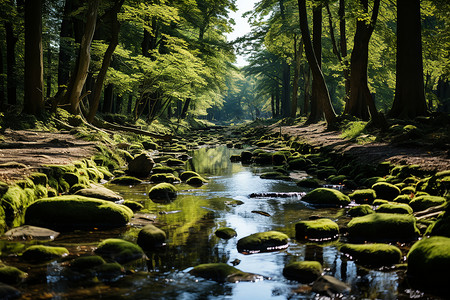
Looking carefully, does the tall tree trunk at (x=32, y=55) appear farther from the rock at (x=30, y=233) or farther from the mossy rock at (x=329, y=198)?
the mossy rock at (x=329, y=198)

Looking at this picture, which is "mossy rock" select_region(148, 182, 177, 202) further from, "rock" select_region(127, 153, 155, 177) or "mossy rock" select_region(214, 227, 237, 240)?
"rock" select_region(127, 153, 155, 177)

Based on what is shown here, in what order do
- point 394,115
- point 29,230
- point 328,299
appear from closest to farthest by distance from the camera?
point 328,299
point 29,230
point 394,115

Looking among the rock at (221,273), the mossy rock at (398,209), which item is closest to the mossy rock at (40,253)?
the rock at (221,273)

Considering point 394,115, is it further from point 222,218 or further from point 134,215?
point 134,215

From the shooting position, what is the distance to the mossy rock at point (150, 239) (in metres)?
4.61

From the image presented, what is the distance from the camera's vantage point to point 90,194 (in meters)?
6.34

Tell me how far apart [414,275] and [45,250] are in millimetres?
3576

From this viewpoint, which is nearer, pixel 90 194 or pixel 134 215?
pixel 134 215

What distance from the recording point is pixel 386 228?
482 cm

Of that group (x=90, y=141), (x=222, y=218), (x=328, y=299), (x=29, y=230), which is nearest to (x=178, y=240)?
(x=222, y=218)

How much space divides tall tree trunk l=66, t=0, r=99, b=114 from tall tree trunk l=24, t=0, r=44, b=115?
1096 mm

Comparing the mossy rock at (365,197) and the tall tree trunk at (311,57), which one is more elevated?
the tall tree trunk at (311,57)

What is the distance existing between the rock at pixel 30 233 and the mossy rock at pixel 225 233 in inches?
79.2

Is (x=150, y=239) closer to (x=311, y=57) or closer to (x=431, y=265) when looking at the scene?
(x=431, y=265)
